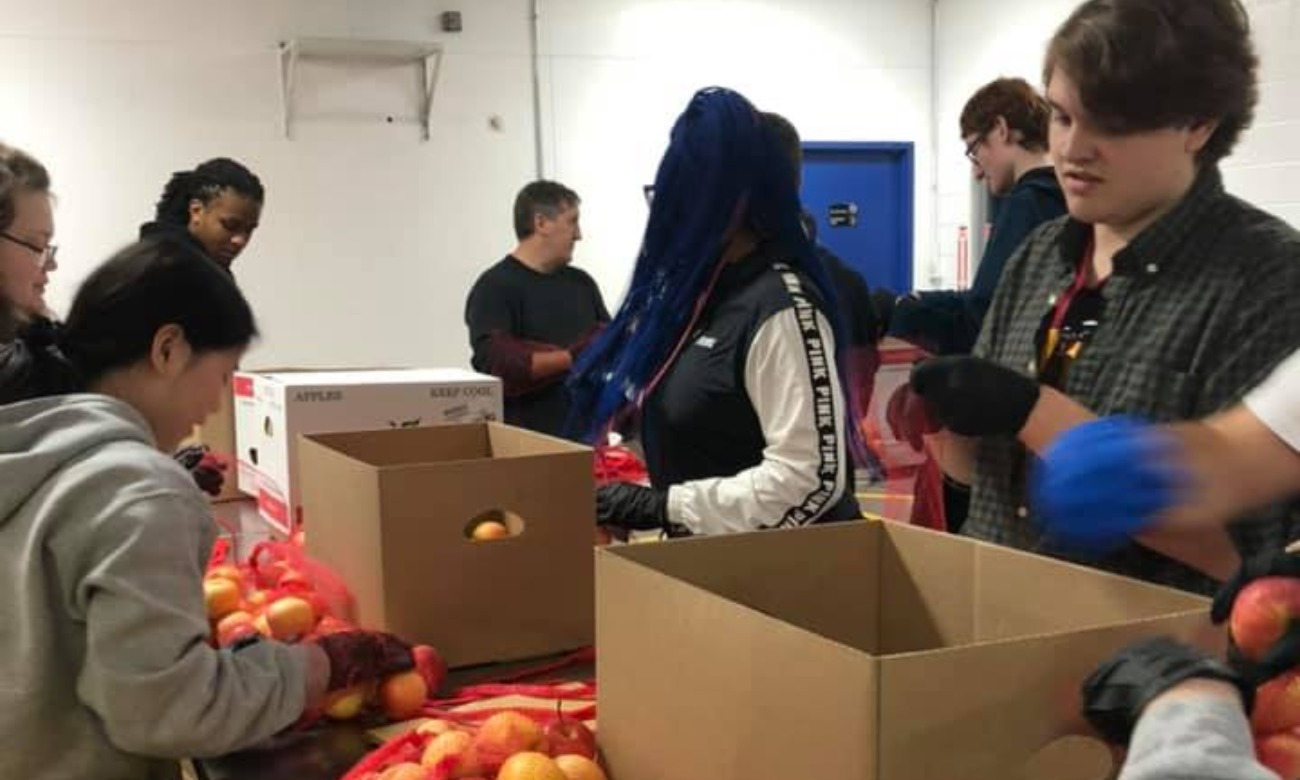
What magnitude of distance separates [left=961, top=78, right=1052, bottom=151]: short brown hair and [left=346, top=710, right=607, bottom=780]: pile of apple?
88.1 inches

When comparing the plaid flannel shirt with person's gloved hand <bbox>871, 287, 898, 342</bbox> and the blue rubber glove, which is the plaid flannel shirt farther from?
person's gloved hand <bbox>871, 287, 898, 342</bbox>

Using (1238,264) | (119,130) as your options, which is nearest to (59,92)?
(119,130)

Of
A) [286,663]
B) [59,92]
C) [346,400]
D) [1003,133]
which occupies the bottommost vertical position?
[286,663]

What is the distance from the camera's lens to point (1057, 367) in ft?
4.22

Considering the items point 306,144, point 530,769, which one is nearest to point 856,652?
point 530,769

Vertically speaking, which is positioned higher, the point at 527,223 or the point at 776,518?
the point at 527,223

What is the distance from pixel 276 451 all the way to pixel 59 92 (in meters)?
3.68

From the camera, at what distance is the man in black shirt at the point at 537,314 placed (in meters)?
3.35

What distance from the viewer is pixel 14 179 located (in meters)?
1.88

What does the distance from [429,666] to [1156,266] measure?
2.76ft

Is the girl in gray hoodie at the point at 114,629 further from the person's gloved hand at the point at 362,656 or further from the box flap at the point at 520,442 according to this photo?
the box flap at the point at 520,442

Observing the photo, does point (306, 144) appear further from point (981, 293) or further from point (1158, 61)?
point (1158, 61)

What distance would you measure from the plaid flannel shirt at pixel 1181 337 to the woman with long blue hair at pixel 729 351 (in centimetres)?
32

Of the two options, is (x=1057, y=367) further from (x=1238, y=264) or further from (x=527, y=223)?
(x=527, y=223)
